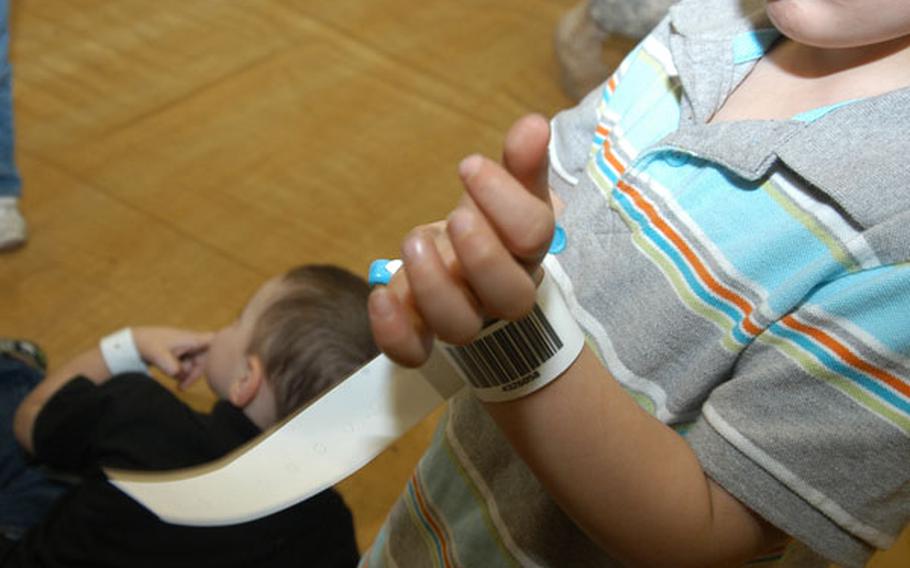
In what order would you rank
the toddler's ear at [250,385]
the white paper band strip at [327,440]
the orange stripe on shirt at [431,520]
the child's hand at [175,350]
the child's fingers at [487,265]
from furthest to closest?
the child's hand at [175,350] → the toddler's ear at [250,385] → the orange stripe on shirt at [431,520] → the white paper band strip at [327,440] → the child's fingers at [487,265]

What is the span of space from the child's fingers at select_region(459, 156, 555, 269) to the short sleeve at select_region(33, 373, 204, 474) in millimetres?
683

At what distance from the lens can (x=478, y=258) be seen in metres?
0.38

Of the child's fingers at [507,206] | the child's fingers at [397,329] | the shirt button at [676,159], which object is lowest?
the child's fingers at [397,329]

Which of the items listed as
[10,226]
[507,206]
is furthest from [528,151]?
[10,226]

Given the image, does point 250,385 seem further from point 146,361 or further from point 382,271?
point 382,271

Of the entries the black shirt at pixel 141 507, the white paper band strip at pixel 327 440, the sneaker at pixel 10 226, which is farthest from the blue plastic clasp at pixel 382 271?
the sneaker at pixel 10 226

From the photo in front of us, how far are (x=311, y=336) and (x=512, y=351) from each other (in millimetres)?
630

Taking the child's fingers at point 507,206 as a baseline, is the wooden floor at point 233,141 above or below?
below

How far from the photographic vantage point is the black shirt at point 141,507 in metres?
0.94

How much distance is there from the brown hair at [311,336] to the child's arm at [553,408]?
1.83 feet

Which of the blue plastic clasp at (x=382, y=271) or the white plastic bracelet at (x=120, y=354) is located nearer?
the blue plastic clasp at (x=382, y=271)

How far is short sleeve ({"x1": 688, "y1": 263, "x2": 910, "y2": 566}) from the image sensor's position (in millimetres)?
447

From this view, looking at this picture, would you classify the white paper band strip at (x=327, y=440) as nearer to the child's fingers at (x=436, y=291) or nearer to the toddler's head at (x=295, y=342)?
the child's fingers at (x=436, y=291)

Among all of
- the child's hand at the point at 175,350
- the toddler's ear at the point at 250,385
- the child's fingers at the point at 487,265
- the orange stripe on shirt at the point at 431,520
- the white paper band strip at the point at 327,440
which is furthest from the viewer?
the child's hand at the point at 175,350
